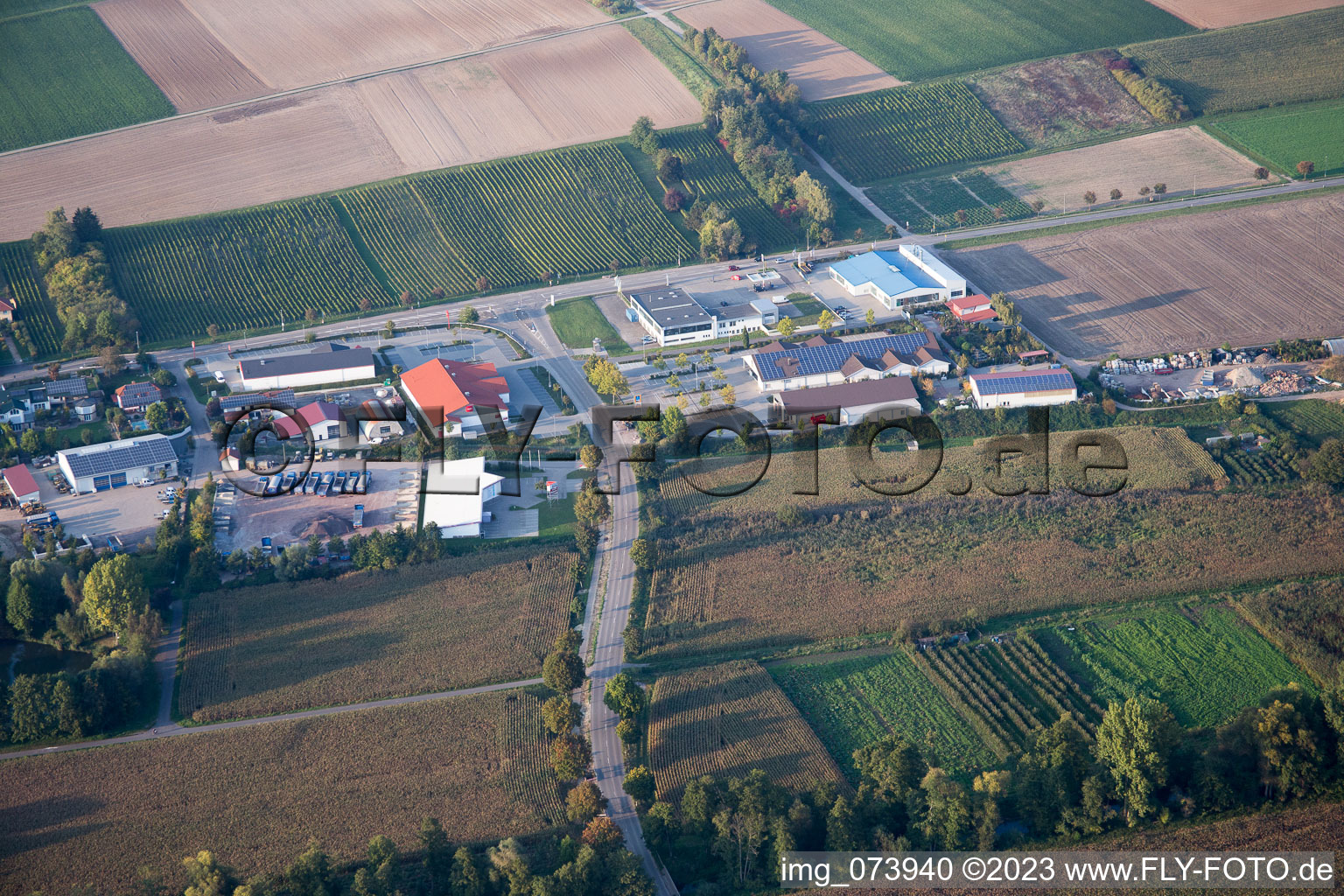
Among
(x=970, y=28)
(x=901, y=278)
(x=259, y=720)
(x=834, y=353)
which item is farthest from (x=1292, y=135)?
(x=259, y=720)

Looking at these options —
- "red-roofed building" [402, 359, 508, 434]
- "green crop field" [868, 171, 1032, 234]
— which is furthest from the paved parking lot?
"green crop field" [868, 171, 1032, 234]

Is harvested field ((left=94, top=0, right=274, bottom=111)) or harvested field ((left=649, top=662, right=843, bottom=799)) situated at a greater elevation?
harvested field ((left=94, top=0, right=274, bottom=111))

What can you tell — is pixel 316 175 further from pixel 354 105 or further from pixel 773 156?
pixel 773 156

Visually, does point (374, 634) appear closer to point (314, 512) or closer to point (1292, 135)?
point (314, 512)

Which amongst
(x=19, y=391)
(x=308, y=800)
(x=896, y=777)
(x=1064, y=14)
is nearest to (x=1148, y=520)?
(x=896, y=777)

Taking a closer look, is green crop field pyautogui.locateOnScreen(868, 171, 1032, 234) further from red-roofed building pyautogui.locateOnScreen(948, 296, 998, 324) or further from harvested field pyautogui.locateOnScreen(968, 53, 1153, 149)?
red-roofed building pyautogui.locateOnScreen(948, 296, 998, 324)

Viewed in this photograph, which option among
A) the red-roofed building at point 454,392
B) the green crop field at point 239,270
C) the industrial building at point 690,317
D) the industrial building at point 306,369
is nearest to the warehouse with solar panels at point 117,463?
the industrial building at point 306,369
